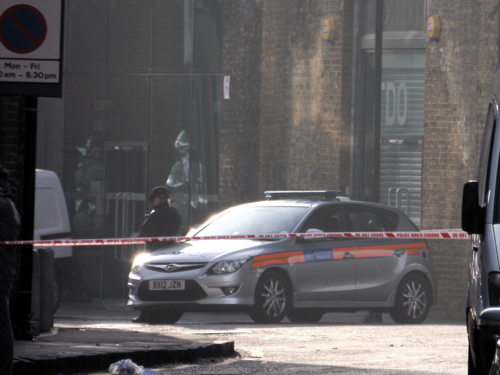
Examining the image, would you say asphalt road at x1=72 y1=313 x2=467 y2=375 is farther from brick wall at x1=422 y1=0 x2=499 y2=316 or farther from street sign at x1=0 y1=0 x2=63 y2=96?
brick wall at x1=422 y1=0 x2=499 y2=316

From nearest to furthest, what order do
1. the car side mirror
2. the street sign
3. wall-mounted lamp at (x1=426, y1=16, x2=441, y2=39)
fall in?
the car side mirror → the street sign → wall-mounted lamp at (x1=426, y1=16, x2=441, y2=39)

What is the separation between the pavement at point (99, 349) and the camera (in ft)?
42.3

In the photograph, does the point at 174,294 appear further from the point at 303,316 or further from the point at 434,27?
the point at 434,27

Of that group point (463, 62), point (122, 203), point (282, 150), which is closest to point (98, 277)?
point (122, 203)

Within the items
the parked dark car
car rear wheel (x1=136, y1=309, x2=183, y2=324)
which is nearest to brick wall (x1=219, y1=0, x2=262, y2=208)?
car rear wheel (x1=136, y1=309, x2=183, y2=324)

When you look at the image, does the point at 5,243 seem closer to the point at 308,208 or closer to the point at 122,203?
the point at 308,208

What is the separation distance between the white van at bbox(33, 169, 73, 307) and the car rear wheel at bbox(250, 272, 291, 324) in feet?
12.7

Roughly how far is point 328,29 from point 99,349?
43.3ft

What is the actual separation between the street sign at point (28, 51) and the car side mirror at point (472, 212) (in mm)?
4776

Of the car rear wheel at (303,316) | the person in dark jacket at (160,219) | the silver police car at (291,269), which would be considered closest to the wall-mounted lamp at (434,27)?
the silver police car at (291,269)

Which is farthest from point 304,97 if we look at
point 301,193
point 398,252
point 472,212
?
point 472,212

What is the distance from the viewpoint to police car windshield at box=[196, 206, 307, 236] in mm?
20797

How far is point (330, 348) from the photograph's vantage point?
15961mm

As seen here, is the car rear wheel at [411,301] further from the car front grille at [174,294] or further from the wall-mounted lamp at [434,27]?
the wall-mounted lamp at [434,27]
